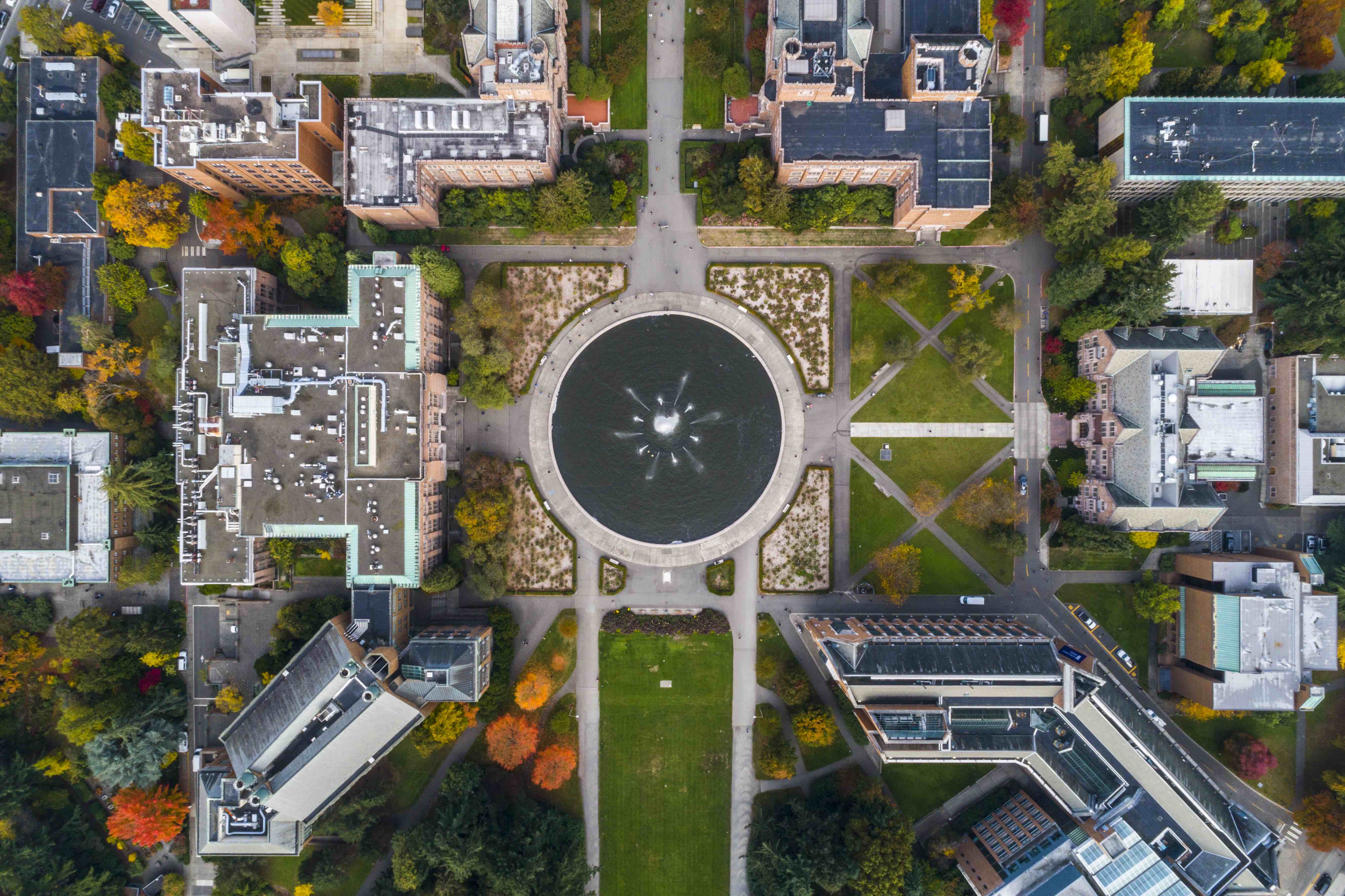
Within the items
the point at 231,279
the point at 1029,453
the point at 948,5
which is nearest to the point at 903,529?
the point at 1029,453

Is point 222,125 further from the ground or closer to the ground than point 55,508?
further from the ground

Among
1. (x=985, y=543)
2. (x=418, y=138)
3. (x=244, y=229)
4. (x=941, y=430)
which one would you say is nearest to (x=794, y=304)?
(x=941, y=430)

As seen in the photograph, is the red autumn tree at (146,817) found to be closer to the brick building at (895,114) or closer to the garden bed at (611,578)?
the garden bed at (611,578)

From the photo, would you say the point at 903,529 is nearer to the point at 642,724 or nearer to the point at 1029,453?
the point at 1029,453

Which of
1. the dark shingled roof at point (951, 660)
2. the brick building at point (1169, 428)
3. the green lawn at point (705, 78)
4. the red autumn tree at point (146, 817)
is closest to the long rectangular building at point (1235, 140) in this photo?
the brick building at point (1169, 428)

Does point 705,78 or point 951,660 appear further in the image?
point 705,78

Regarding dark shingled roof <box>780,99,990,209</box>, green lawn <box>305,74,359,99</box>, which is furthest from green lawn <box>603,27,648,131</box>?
green lawn <box>305,74,359,99</box>

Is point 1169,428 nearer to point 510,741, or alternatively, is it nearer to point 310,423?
point 510,741
